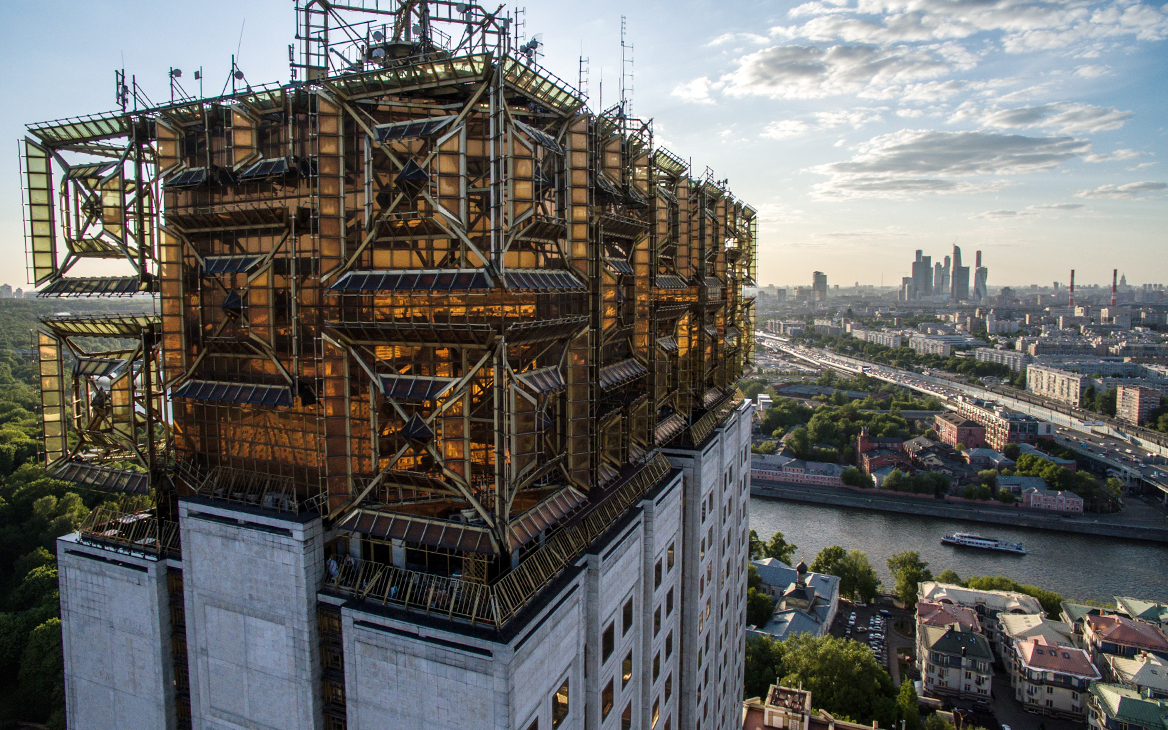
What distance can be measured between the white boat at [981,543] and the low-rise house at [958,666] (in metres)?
46.1

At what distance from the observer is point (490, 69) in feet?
68.9

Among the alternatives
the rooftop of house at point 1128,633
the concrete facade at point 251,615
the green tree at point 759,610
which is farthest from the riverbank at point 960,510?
the concrete facade at point 251,615

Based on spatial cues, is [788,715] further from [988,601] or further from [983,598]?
[988,601]

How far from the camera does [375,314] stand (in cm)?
2319

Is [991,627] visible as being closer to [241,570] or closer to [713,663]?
[713,663]

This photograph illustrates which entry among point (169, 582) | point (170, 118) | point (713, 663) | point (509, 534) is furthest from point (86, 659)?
point (713, 663)

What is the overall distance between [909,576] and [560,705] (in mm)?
102053

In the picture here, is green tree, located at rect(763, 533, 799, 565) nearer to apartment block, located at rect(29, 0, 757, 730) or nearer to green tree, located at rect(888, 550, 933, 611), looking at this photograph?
green tree, located at rect(888, 550, 933, 611)

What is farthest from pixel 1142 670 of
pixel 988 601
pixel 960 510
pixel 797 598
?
pixel 960 510

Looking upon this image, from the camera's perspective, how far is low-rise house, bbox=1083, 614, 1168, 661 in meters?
82.4

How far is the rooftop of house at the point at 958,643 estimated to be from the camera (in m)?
83.2

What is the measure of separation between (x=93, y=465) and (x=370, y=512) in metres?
19.7

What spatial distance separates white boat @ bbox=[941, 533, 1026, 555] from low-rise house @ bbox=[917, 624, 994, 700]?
46.1 m

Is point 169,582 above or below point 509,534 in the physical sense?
below
